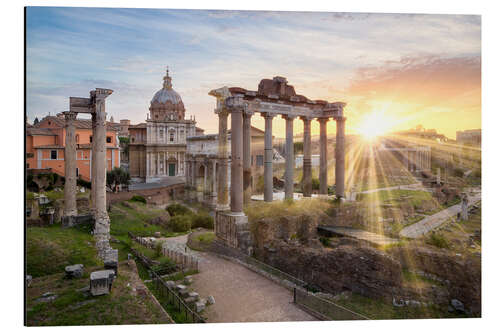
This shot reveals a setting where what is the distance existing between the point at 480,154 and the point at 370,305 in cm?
566

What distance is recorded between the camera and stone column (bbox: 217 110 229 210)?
47.2 feet

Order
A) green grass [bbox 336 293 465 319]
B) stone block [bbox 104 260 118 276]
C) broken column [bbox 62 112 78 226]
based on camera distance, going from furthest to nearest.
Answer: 1. broken column [bbox 62 112 78 226]
2. stone block [bbox 104 260 118 276]
3. green grass [bbox 336 293 465 319]

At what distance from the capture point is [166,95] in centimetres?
4559

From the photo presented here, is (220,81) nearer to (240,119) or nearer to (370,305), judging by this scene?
(240,119)

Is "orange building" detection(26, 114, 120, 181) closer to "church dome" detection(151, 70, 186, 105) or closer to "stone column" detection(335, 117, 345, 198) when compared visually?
"stone column" detection(335, 117, 345, 198)

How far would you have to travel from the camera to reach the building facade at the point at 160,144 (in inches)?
1658

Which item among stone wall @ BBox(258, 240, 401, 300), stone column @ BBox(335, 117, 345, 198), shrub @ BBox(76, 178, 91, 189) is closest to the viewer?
stone wall @ BBox(258, 240, 401, 300)

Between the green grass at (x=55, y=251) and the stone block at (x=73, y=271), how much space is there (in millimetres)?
847

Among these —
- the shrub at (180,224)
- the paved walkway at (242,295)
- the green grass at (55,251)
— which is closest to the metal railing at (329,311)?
the paved walkway at (242,295)

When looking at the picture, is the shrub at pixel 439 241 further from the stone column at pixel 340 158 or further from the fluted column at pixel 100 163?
the fluted column at pixel 100 163

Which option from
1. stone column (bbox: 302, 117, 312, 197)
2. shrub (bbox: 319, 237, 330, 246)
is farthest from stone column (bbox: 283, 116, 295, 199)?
shrub (bbox: 319, 237, 330, 246)

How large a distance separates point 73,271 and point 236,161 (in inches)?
263

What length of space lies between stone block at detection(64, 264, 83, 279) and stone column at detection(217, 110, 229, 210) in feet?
20.1
